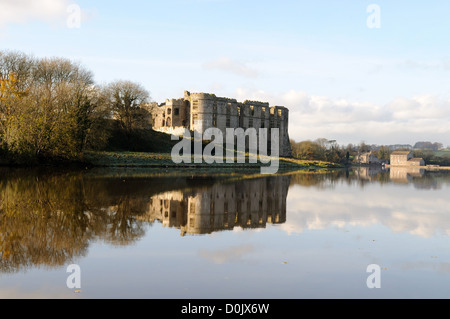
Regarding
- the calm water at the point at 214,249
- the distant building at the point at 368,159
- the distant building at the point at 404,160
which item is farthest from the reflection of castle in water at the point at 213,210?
the distant building at the point at 368,159

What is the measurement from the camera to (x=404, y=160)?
135 m

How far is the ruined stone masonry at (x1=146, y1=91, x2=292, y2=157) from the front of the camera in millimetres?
69250

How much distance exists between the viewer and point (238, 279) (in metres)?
6.54

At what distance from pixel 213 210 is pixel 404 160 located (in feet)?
447

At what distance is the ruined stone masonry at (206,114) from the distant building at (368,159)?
71.6 meters

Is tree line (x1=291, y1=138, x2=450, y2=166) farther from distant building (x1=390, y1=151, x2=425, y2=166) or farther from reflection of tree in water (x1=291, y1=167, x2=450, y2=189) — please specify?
reflection of tree in water (x1=291, y1=167, x2=450, y2=189)
